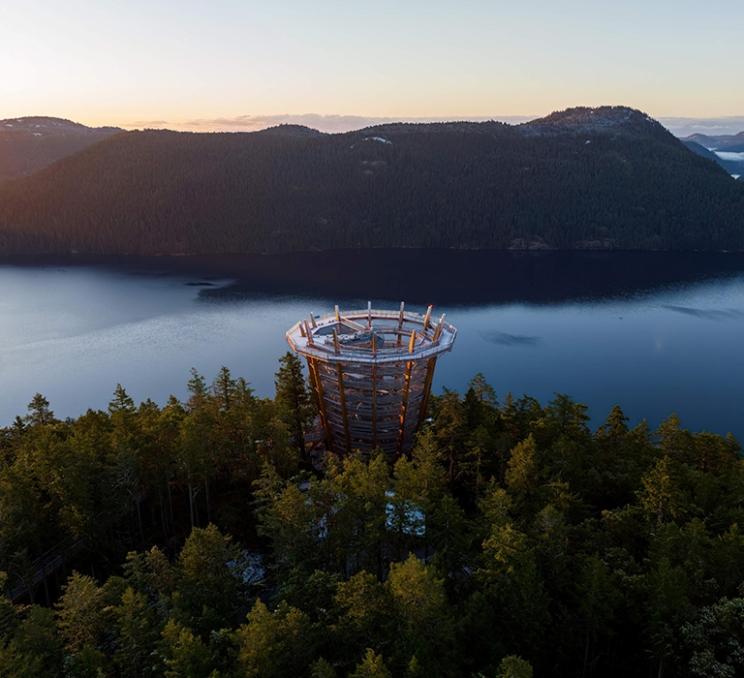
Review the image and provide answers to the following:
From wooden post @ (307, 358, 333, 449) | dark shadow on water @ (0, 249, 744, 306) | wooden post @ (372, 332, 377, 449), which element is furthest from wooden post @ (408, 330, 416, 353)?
dark shadow on water @ (0, 249, 744, 306)

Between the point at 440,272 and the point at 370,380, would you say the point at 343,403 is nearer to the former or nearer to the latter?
the point at 370,380

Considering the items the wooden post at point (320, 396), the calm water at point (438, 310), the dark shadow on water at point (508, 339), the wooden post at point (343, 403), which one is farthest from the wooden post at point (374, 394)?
the dark shadow on water at point (508, 339)

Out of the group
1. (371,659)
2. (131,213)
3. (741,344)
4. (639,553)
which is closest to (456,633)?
(371,659)

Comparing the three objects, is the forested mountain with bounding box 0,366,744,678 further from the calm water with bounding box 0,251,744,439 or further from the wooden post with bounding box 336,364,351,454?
the calm water with bounding box 0,251,744,439

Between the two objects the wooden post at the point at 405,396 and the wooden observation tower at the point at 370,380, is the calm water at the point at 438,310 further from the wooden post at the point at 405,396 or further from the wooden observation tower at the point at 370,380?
the wooden post at the point at 405,396

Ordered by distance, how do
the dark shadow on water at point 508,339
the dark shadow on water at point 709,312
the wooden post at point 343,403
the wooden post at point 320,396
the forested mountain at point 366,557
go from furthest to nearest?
the dark shadow on water at point 709,312 → the dark shadow on water at point 508,339 → the wooden post at point 320,396 → the wooden post at point 343,403 → the forested mountain at point 366,557

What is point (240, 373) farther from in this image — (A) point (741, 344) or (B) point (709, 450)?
(A) point (741, 344)
